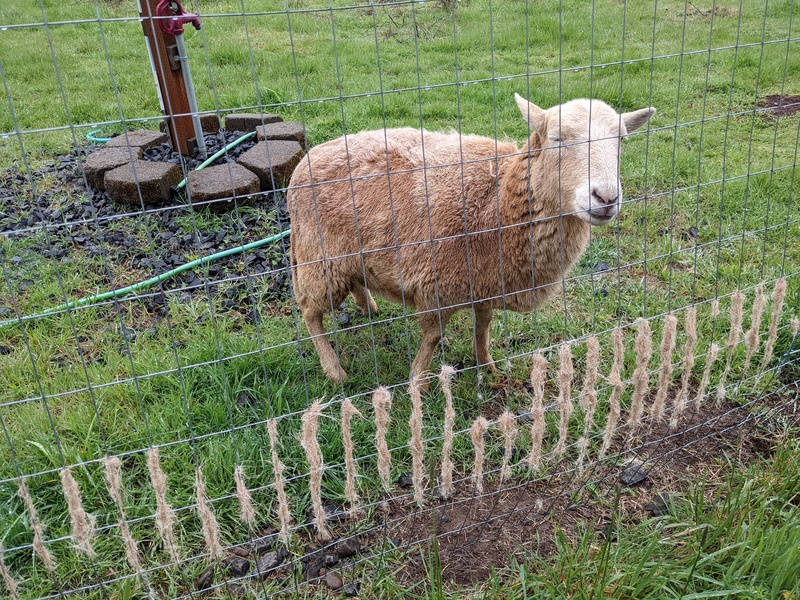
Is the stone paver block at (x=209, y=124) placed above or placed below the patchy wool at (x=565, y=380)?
above

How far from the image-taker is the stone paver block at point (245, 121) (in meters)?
6.54

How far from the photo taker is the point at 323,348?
3.77m

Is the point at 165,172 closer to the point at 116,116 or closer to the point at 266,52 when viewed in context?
the point at 116,116

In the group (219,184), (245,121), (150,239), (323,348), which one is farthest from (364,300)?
(245,121)

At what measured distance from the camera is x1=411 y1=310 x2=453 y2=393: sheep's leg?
3457 mm

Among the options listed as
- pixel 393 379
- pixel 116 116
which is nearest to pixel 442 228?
pixel 393 379

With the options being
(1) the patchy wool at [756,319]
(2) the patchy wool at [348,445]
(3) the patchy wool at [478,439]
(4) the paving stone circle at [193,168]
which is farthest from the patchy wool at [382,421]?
(4) the paving stone circle at [193,168]

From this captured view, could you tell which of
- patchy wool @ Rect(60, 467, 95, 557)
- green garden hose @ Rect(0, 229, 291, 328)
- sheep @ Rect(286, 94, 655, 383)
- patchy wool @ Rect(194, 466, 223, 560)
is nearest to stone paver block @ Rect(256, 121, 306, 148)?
green garden hose @ Rect(0, 229, 291, 328)

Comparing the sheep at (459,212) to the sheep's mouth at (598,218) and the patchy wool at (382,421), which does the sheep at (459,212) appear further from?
the patchy wool at (382,421)

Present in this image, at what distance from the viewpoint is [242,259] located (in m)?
4.59

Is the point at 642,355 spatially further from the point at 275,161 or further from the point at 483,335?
the point at 275,161

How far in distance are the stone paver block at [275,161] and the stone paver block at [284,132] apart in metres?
0.20

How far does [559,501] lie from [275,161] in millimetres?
3794

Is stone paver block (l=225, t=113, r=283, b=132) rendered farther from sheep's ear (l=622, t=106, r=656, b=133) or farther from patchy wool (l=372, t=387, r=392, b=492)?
patchy wool (l=372, t=387, r=392, b=492)
